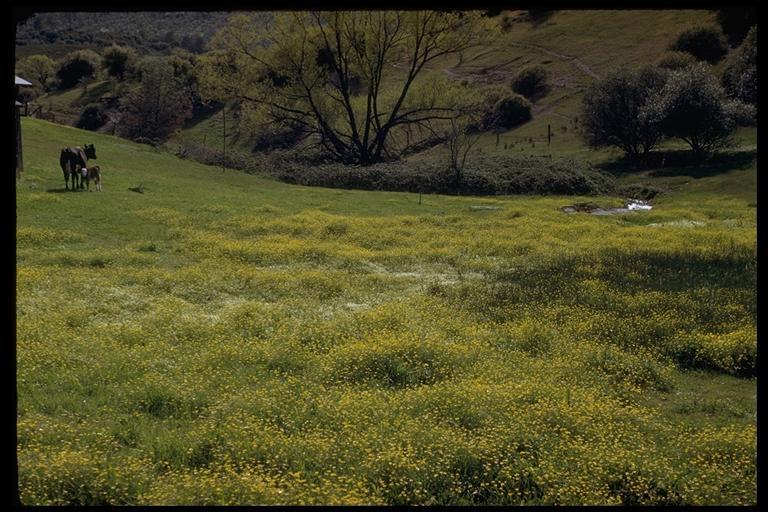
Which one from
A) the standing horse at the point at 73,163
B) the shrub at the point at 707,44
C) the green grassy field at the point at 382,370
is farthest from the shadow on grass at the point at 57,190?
the shrub at the point at 707,44

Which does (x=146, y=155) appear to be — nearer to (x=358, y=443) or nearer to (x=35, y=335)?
(x=35, y=335)

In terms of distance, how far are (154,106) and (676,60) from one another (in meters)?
48.4

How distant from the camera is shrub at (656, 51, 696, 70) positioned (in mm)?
58688

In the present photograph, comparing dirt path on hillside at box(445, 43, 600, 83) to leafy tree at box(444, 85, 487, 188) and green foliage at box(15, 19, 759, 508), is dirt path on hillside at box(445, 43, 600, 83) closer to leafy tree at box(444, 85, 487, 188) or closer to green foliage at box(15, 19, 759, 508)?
leafy tree at box(444, 85, 487, 188)

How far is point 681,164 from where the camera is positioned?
1834 inches

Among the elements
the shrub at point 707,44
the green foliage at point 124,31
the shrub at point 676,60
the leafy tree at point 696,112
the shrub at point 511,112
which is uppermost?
the green foliage at point 124,31

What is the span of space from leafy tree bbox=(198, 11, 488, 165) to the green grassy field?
34.8 meters

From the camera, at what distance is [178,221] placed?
25.1 m

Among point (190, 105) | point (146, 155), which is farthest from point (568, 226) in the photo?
point (190, 105)

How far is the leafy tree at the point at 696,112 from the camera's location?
4588 centimetres

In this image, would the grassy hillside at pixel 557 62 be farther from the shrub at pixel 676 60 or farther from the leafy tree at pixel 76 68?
the leafy tree at pixel 76 68

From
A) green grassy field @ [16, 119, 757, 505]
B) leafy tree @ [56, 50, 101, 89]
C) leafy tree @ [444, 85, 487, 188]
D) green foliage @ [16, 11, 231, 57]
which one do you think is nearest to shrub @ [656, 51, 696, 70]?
leafy tree @ [444, 85, 487, 188]

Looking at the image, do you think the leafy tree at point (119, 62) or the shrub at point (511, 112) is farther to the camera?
the leafy tree at point (119, 62)

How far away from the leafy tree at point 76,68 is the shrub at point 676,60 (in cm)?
6860
